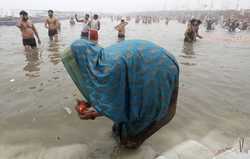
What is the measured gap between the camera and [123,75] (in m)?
2.40

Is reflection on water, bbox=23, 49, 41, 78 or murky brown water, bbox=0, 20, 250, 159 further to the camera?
reflection on water, bbox=23, 49, 41, 78

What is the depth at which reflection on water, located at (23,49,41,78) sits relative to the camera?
6.77 metres

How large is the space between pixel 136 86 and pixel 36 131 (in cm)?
199

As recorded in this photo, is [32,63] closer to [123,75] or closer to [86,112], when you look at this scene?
[86,112]

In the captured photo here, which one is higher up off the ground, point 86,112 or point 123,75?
point 123,75

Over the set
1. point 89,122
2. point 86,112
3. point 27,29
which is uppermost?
point 27,29

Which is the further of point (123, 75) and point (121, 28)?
point (121, 28)

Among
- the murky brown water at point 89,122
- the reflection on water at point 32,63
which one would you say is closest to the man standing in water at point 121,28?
the reflection on water at point 32,63

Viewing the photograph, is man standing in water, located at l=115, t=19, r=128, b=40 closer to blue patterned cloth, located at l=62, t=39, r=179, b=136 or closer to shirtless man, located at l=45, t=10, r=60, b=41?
shirtless man, located at l=45, t=10, r=60, b=41

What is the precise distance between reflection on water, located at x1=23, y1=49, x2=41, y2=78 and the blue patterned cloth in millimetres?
4428

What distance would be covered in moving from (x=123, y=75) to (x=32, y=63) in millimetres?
6265

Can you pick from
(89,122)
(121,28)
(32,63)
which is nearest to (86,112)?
(89,122)

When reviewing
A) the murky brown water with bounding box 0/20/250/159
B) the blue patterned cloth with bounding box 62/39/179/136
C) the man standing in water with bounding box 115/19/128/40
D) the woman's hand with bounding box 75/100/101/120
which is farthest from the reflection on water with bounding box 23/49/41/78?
the man standing in water with bounding box 115/19/128/40

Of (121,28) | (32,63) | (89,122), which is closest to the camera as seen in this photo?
(89,122)
